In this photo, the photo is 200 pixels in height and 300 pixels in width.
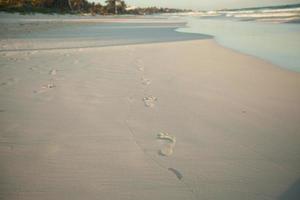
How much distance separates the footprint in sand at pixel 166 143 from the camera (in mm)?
2256

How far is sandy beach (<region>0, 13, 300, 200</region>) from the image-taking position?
185 centimetres

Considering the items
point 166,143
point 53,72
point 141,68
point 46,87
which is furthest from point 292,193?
point 53,72

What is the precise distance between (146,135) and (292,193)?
1332mm

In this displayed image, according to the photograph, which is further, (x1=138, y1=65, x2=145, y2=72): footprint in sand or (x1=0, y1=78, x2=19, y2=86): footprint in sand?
(x1=138, y1=65, x2=145, y2=72): footprint in sand

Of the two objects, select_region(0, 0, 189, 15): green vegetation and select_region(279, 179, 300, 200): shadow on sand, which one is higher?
select_region(0, 0, 189, 15): green vegetation

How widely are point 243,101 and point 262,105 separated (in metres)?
0.25

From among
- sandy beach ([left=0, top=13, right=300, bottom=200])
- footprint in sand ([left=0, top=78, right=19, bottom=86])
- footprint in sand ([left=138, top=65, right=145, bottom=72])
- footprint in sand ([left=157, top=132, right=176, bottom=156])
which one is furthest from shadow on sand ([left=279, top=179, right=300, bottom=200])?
footprint in sand ([left=0, top=78, right=19, bottom=86])

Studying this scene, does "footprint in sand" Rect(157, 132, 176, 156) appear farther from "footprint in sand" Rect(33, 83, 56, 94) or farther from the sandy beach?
"footprint in sand" Rect(33, 83, 56, 94)

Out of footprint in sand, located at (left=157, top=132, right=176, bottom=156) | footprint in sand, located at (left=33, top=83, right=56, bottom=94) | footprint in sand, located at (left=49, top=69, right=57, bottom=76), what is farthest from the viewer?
footprint in sand, located at (left=49, top=69, right=57, bottom=76)

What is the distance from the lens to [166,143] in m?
2.42

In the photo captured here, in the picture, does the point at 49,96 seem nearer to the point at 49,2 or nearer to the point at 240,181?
the point at 240,181

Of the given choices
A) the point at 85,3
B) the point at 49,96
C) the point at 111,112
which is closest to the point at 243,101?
the point at 111,112

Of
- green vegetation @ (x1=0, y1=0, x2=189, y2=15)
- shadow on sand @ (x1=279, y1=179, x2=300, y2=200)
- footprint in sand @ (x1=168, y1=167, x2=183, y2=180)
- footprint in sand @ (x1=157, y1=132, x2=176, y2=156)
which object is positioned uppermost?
green vegetation @ (x1=0, y1=0, x2=189, y2=15)

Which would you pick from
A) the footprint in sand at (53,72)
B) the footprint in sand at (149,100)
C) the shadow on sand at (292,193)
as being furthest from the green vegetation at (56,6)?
the shadow on sand at (292,193)
